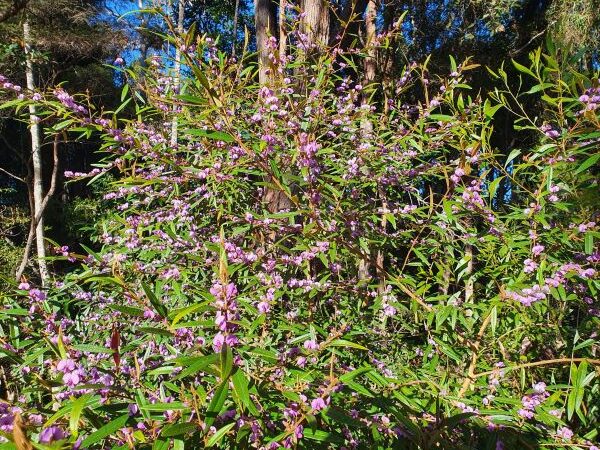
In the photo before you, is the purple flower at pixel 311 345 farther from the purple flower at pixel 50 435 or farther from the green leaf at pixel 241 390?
the purple flower at pixel 50 435

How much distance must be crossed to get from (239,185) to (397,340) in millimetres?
960

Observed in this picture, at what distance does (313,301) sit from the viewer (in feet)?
5.30

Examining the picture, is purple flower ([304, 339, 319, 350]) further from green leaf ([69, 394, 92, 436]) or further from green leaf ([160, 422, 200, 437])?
green leaf ([69, 394, 92, 436])

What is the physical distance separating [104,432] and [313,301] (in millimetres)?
995

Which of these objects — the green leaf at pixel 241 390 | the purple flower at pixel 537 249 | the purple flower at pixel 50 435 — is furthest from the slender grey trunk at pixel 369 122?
the purple flower at pixel 50 435

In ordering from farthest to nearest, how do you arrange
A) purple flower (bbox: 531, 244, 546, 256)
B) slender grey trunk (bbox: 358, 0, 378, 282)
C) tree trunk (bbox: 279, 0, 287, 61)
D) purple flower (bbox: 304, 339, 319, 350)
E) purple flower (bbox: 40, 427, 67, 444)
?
tree trunk (bbox: 279, 0, 287, 61), slender grey trunk (bbox: 358, 0, 378, 282), purple flower (bbox: 531, 244, 546, 256), purple flower (bbox: 304, 339, 319, 350), purple flower (bbox: 40, 427, 67, 444)

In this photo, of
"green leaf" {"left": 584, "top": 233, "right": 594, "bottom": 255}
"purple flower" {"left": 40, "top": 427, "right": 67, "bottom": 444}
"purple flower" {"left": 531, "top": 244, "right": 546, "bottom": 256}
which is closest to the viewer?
"purple flower" {"left": 40, "top": 427, "right": 67, "bottom": 444}

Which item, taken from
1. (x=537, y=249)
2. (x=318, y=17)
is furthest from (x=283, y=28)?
(x=537, y=249)

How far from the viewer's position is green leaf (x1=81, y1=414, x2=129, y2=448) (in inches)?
25.8

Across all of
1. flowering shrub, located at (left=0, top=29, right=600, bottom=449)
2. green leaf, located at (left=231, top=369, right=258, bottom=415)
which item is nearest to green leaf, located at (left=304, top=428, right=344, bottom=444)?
flowering shrub, located at (left=0, top=29, right=600, bottom=449)

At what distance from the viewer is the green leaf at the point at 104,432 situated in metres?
0.66

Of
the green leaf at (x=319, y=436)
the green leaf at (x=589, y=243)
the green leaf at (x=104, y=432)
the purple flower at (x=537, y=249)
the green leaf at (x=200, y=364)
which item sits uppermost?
the green leaf at (x=589, y=243)

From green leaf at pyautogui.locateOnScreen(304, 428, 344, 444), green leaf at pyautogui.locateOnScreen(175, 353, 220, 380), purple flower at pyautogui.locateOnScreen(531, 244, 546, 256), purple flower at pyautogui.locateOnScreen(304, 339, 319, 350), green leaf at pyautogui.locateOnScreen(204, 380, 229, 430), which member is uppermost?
purple flower at pyautogui.locateOnScreen(531, 244, 546, 256)

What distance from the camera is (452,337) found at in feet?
4.82
